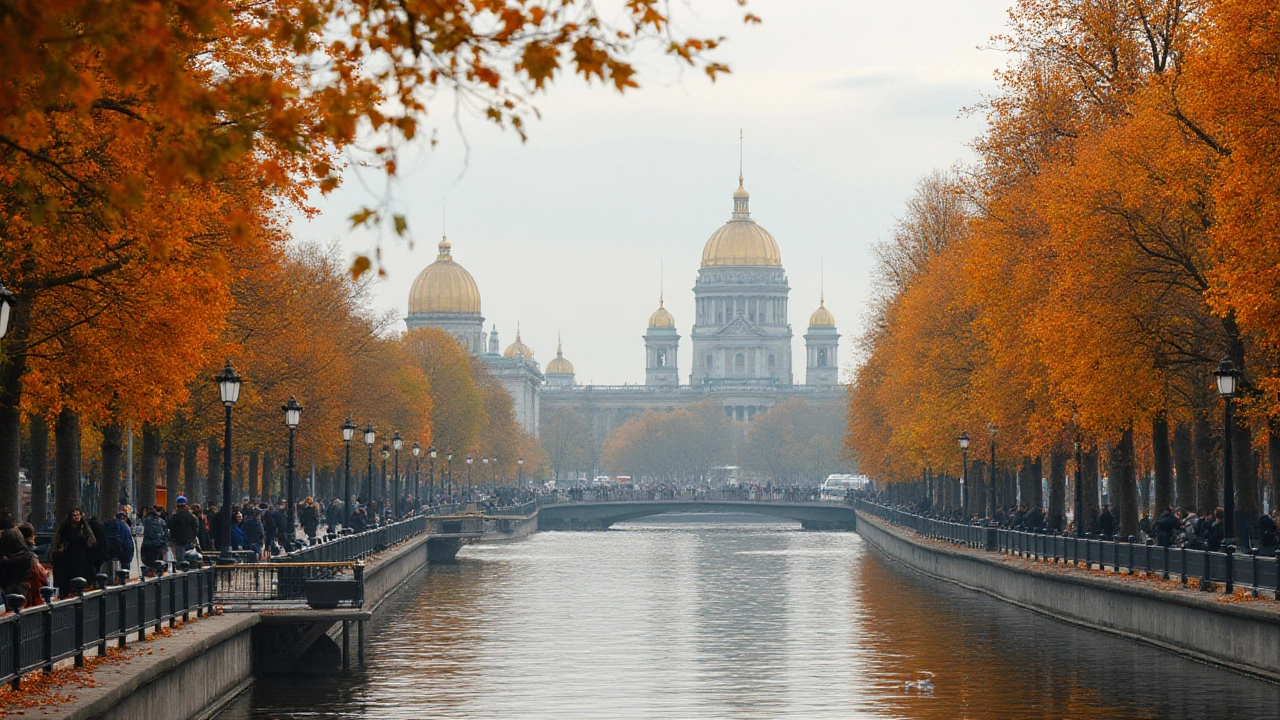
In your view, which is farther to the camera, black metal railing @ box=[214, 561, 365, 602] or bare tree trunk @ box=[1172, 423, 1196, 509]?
bare tree trunk @ box=[1172, 423, 1196, 509]

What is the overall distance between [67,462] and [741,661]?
43.9 ft

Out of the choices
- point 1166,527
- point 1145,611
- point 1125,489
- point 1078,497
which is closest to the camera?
point 1145,611

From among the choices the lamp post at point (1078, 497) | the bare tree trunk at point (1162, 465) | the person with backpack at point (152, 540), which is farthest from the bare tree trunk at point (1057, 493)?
the person with backpack at point (152, 540)

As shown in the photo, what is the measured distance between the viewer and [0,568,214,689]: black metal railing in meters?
20.5

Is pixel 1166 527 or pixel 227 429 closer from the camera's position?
pixel 227 429

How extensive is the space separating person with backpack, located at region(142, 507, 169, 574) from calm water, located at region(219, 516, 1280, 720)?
4221mm

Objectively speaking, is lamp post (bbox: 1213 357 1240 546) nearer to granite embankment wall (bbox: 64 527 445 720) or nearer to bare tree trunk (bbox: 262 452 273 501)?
granite embankment wall (bbox: 64 527 445 720)

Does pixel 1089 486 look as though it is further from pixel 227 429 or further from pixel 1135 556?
pixel 227 429

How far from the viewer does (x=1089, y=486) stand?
196 ft

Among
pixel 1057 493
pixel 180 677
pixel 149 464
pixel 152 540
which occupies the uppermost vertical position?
pixel 149 464

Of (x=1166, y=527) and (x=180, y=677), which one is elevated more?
(x=1166, y=527)

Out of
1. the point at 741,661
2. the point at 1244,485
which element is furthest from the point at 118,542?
the point at 1244,485

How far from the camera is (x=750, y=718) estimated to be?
28234mm

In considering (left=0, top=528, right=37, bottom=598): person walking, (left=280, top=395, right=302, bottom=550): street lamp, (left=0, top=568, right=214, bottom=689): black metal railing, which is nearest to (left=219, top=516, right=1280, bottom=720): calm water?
(left=0, top=568, right=214, bottom=689): black metal railing
